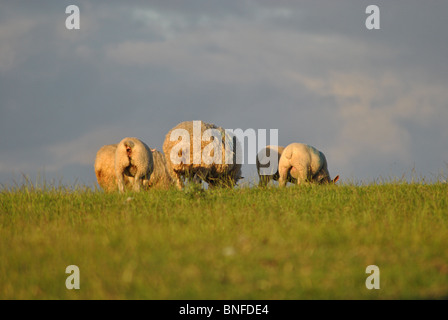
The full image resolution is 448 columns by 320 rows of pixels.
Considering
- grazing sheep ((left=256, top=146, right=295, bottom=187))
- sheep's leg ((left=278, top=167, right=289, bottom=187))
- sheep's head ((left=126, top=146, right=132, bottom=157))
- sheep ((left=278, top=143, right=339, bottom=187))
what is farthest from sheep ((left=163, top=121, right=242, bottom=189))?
sheep's head ((left=126, top=146, right=132, bottom=157))

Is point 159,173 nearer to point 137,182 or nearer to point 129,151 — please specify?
point 137,182

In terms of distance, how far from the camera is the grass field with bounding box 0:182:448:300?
18.6 feet

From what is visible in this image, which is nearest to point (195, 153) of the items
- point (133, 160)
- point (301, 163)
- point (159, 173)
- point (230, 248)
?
point (159, 173)

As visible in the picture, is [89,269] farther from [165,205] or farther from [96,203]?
[96,203]

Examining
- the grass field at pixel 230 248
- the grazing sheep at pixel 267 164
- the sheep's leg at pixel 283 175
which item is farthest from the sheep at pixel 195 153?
the grass field at pixel 230 248

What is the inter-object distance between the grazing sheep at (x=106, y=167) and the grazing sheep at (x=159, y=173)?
1586 millimetres

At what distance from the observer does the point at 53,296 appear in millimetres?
5973

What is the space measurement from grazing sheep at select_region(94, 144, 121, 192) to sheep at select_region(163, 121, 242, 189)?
2112 millimetres

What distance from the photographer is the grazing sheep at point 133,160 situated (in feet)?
47.3

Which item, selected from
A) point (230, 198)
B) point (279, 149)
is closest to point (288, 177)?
point (279, 149)

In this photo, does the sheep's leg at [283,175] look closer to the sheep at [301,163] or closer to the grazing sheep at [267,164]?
the sheep at [301,163]

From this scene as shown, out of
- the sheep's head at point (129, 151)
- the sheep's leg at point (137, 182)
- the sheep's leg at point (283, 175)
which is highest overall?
the sheep's head at point (129, 151)
